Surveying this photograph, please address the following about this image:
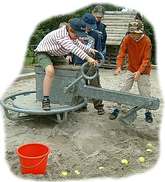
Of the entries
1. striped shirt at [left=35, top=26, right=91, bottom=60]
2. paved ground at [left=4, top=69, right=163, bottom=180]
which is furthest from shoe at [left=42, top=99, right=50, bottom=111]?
striped shirt at [left=35, top=26, right=91, bottom=60]

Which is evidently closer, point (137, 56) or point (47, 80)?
point (47, 80)

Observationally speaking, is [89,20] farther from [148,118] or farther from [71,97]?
[148,118]

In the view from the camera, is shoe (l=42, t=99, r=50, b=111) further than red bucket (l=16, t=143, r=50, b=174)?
Yes

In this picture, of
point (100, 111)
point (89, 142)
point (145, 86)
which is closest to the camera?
point (89, 142)

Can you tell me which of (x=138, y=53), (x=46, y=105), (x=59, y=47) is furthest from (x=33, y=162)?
(x=138, y=53)

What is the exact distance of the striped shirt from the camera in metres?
4.68

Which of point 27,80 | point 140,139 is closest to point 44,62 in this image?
point 140,139

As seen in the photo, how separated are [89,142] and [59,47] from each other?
1137mm

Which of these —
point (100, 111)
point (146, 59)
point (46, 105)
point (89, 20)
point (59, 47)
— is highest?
point (89, 20)

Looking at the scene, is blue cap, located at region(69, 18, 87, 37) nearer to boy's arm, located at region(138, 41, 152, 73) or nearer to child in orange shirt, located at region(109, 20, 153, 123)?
child in orange shirt, located at region(109, 20, 153, 123)

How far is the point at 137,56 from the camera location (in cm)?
515

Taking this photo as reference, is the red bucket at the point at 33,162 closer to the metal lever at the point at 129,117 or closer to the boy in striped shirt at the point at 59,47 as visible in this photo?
the boy in striped shirt at the point at 59,47

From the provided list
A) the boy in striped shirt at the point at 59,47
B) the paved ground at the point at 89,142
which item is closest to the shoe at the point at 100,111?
the paved ground at the point at 89,142

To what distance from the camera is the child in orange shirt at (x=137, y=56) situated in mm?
5043
